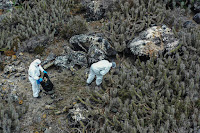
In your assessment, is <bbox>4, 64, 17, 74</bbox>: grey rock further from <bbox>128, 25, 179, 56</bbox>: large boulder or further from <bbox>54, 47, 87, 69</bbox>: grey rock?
<bbox>128, 25, 179, 56</bbox>: large boulder

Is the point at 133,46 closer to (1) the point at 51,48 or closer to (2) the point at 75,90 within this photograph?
(2) the point at 75,90

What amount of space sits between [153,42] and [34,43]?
403cm

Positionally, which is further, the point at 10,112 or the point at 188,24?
the point at 188,24

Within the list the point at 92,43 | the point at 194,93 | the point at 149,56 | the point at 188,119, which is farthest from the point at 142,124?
the point at 92,43

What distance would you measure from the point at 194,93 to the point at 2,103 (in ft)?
16.0

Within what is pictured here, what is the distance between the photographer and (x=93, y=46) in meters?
7.62

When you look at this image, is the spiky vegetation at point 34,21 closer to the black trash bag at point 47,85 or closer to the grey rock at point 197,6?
the black trash bag at point 47,85

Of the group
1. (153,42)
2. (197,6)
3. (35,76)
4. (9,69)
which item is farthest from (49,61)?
(197,6)

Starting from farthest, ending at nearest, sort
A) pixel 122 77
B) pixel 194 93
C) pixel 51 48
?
pixel 51 48, pixel 122 77, pixel 194 93

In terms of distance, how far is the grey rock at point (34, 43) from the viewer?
8.09 meters

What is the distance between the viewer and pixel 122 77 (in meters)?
6.52

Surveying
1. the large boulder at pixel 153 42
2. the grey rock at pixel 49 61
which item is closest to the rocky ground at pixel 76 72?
the large boulder at pixel 153 42

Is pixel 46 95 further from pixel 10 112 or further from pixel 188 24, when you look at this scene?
pixel 188 24

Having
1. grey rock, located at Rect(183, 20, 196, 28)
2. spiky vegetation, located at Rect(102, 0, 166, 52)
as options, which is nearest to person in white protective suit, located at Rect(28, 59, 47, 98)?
spiky vegetation, located at Rect(102, 0, 166, 52)
